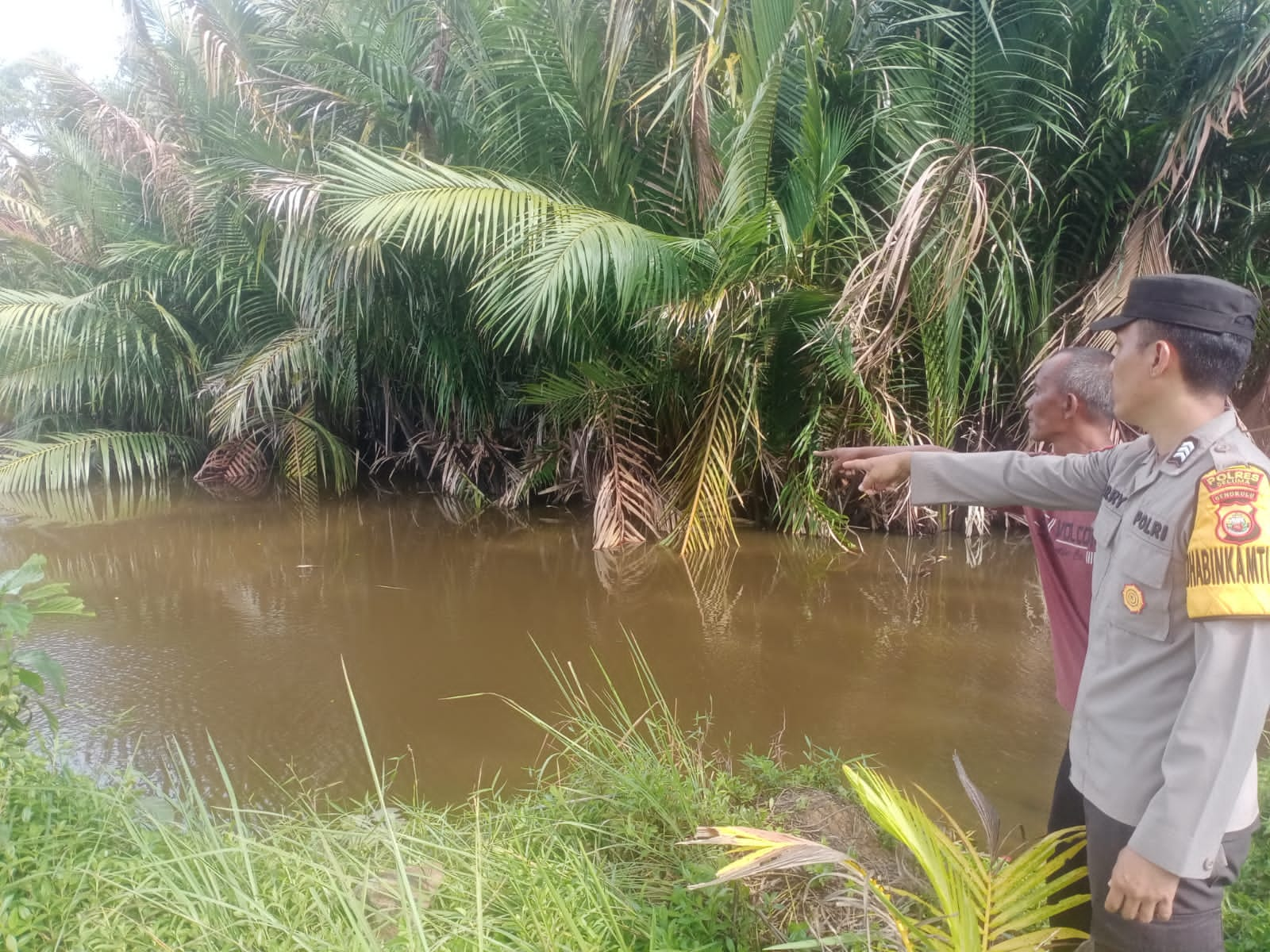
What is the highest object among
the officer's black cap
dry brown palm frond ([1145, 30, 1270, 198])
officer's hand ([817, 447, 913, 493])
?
dry brown palm frond ([1145, 30, 1270, 198])

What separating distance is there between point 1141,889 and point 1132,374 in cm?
67

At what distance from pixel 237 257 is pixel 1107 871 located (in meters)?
7.11

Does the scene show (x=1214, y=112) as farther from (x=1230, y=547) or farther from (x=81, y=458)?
(x=81, y=458)

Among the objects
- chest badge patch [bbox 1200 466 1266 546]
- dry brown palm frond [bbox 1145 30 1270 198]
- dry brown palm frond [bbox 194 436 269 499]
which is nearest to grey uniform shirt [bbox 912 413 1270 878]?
chest badge patch [bbox 1200 466 1266 546]

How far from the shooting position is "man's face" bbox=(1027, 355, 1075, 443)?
1.52m

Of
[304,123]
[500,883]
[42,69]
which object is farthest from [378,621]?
[42,69]

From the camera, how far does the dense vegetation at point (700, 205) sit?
12.6 ft

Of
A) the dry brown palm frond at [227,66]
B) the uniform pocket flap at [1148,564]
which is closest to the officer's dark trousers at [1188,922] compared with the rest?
the uniform pocket flap at [1148,564]

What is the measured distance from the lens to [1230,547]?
88 cm

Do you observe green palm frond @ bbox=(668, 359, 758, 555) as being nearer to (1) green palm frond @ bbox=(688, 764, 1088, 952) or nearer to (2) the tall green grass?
(2) the tall green grass

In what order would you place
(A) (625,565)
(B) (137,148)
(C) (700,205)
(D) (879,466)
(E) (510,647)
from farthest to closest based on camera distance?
(B) (137,148) → (C) (700,205) → (A) (625,565) → (E) (510,647) → (D) (879,466)

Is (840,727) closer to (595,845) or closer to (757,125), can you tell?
(595,845)

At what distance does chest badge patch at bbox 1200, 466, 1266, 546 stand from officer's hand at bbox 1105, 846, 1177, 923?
0.41 m

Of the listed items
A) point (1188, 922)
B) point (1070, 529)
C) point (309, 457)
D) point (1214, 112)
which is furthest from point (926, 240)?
point (309, 457)
